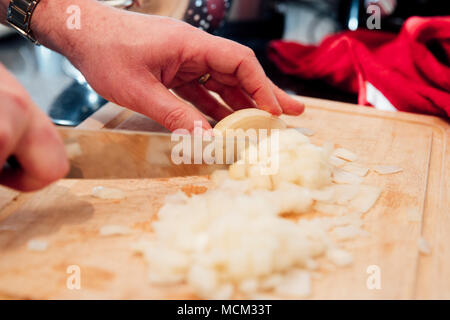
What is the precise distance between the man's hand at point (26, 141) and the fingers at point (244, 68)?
580 mm

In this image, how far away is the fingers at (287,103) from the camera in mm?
1324

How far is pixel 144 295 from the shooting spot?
75cm

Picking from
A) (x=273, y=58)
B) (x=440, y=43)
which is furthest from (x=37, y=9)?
(x=440, y=43)

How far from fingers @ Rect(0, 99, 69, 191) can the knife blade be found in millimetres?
131

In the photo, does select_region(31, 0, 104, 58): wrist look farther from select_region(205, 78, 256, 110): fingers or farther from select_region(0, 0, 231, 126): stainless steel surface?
select_region(205, 78, 256, 110): fingers

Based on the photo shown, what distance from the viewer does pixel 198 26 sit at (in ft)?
4.98

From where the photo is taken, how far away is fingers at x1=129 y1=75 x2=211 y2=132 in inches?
42.2

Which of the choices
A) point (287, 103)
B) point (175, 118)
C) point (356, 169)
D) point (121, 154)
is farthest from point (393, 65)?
point (121, 154)

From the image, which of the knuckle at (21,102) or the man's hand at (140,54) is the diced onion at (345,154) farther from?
the knuckle at (21,102)

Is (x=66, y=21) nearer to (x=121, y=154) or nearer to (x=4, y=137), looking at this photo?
(x=121, y=154)

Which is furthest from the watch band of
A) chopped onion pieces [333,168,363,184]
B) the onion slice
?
the onion slice

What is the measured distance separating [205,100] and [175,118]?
341mm
